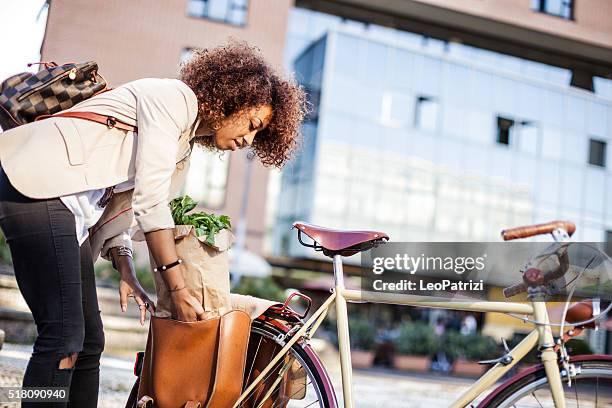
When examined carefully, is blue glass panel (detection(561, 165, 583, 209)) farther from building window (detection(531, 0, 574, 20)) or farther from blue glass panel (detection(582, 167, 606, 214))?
building window (detection(531, 0, 574, 20))

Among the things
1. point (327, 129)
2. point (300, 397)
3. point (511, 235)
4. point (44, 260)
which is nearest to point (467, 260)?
point (511, 235)

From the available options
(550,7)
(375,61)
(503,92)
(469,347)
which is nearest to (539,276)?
(469,347)

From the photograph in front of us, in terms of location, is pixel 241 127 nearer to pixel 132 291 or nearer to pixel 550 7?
pixel 132 291

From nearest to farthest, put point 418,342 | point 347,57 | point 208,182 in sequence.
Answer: point 418,342 < point 208,182 < point 347,57

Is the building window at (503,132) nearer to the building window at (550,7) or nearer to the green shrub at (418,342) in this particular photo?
the building window at (550,7)

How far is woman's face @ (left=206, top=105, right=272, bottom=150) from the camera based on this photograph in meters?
1.71

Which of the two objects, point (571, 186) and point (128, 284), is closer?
point (128, 284)

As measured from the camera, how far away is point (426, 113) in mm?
18641

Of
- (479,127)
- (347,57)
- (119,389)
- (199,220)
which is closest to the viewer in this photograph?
(199,220)

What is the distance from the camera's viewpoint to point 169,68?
482cm

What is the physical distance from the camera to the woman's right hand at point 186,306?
1.67 metres

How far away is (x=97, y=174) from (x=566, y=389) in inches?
49.4

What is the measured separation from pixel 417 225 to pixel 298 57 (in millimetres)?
6292

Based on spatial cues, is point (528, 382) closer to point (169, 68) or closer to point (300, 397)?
point (300, 397)
